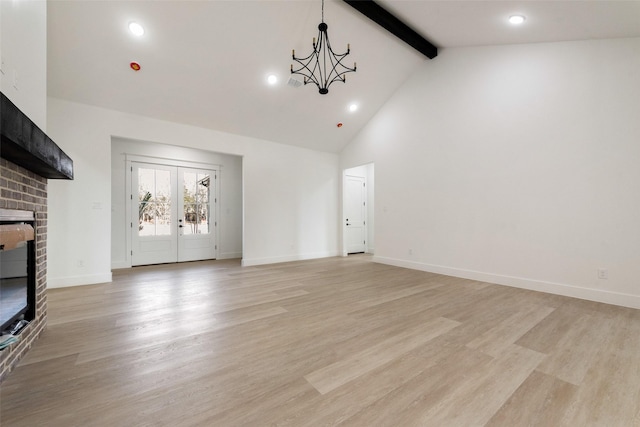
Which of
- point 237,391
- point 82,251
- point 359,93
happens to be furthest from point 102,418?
point 359,93

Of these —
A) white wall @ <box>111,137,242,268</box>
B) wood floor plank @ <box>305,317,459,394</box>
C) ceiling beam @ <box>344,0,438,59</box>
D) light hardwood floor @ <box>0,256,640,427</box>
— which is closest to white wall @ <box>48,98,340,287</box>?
white wall @ <box>111,137,242,268</box>

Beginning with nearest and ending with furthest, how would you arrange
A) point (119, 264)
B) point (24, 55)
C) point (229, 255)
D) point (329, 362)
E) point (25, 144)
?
point (25, 144) < point (24, 55) < point (329, 362) < point (119, 264) < point (229, 255)

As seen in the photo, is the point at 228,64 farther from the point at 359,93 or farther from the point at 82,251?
the point at 82,251

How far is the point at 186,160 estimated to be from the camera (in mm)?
6199

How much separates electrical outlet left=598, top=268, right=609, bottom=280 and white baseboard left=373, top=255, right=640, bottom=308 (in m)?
0.16

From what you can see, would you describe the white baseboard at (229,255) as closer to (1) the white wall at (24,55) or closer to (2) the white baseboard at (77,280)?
(2) the white baseboard at (77,280)

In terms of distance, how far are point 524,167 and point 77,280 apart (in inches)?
272

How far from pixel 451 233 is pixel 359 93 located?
325cm

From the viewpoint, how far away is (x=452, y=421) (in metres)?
1.37

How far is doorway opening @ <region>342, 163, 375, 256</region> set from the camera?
288 inches

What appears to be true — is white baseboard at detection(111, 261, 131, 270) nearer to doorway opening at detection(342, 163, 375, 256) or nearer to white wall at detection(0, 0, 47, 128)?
white wall at detection(0, 0, 47, 128)

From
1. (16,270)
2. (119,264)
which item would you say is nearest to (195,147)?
(119,264)

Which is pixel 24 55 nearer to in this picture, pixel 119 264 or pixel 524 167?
pixel 119 264

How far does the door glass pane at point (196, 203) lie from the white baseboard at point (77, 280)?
215 centimetres
